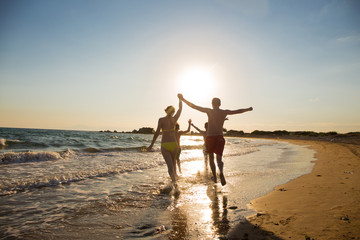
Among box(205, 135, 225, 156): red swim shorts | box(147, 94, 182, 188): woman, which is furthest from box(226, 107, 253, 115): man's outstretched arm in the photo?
box(147, 94, 182, 188): woman

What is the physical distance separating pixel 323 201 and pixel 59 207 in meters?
5.73

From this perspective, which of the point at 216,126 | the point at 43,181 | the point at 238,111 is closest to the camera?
the point at 238,111

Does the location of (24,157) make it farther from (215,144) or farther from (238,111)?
(238,111)

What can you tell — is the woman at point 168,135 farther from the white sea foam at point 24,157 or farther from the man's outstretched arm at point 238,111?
the white sea foam at point 24,157

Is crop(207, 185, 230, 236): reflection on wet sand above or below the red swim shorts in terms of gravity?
below

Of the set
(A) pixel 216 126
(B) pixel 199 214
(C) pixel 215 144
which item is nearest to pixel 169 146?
(C) pixel 215 144

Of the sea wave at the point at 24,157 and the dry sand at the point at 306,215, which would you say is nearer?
the dry sand at the point at 306,215

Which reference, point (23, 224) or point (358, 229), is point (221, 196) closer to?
point (358, 229)

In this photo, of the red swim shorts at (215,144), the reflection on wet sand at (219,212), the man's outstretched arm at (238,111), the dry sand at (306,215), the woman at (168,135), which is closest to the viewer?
the dry sand at (306,215)

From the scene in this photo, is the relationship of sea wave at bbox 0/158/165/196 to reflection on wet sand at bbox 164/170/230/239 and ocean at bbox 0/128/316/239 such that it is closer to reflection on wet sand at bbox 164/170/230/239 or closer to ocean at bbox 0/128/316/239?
ocean at bbox 0/128/316/239

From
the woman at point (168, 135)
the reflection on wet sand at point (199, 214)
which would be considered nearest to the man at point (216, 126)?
the woman at point (168, 135)

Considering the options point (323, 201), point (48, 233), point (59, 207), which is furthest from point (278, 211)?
point (59, 207)

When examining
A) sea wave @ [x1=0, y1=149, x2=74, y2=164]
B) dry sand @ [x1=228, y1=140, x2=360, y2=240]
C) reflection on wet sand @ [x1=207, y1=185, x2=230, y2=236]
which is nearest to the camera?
dry sand @ [x1=228, y1=140, x2=360, y2=240]

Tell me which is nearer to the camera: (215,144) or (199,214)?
(199,214)
